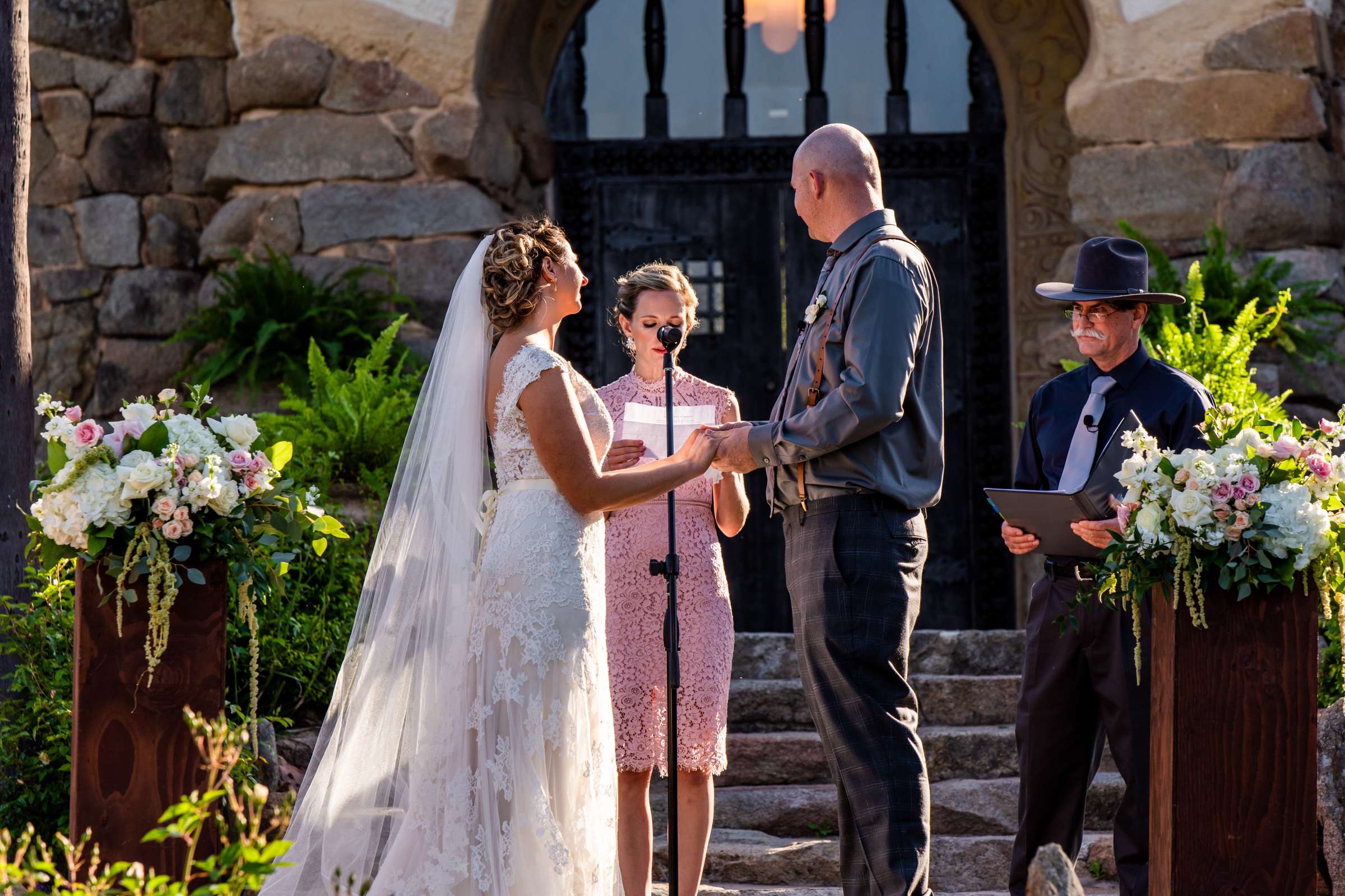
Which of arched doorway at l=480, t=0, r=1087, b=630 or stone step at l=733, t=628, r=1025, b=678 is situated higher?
arched doorway at l=480, t=0, r=1087, b=630

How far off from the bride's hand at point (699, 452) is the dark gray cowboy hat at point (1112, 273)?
107 cm

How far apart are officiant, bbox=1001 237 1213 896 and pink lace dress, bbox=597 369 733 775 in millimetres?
867

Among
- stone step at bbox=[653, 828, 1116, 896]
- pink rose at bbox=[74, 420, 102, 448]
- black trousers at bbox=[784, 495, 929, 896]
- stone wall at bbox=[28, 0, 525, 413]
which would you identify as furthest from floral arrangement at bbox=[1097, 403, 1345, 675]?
stone wall at bbox=[28, 0, 525, 413]

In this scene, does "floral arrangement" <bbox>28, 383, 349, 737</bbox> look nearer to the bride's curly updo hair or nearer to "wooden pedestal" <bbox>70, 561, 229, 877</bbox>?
"wooden pedestal" <bbox>70, 561, 229, 877</bbox>

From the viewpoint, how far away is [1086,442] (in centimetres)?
389

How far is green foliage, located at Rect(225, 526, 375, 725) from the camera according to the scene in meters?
4.94

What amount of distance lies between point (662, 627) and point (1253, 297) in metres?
3.34

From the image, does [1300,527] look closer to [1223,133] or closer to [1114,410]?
[1114,410]

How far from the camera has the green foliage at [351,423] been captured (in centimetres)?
589

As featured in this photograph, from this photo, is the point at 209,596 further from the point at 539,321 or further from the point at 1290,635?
the point at 1290,635

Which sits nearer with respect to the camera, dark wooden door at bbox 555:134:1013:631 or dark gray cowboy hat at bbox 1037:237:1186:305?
dark gray cowboy hat at bbox 1037:237:1186:305

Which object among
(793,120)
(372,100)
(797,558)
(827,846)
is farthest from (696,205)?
(797,558)

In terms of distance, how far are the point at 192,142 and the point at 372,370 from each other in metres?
1.90

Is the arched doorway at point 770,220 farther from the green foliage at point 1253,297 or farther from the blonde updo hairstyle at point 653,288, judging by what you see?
the blonde updo hairstyle at point 653,288
